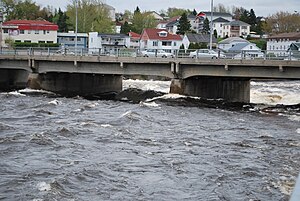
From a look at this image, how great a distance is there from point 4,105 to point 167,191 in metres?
26.4

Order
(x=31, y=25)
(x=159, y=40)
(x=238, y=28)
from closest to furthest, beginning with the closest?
(x=31, y=25) < (x=159, y=40) < (x=238, y=28)

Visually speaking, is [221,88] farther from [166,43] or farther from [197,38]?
[197,38]

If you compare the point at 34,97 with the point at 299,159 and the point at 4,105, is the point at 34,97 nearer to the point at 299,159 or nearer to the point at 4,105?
the point at 4,105

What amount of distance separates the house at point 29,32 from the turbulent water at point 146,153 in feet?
218

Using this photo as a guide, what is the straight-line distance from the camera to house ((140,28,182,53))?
367ft

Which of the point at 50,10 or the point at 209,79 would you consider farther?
the point at 50,10

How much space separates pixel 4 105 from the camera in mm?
40812

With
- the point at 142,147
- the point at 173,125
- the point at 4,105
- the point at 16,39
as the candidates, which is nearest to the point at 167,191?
the point at 142,147

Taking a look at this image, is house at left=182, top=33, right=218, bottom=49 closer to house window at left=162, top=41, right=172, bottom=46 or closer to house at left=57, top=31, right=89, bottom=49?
house window at left=162, top=41, right=172, bottom=46

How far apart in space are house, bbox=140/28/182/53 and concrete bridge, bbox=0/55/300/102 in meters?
53.9

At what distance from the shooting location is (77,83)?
185ft

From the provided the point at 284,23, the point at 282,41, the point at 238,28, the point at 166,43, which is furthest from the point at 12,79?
the point at 238,28

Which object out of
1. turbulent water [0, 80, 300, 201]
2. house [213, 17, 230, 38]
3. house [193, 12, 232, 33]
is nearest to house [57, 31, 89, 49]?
house [193, 12, 232, 33]

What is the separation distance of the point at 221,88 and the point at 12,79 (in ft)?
89.0
